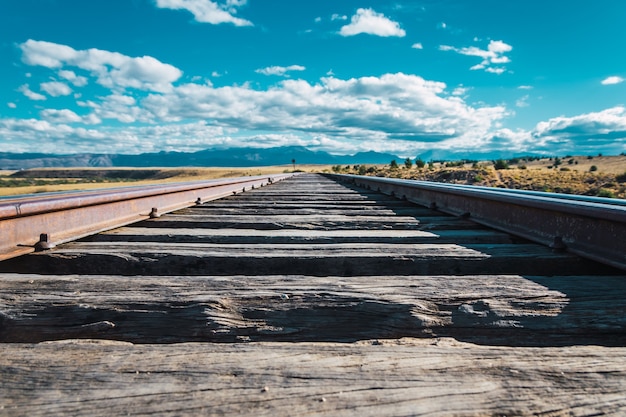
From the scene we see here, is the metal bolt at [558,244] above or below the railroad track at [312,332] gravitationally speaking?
above

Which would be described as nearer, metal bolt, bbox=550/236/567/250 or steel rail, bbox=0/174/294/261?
steel rail, bbox=0/174/294/261

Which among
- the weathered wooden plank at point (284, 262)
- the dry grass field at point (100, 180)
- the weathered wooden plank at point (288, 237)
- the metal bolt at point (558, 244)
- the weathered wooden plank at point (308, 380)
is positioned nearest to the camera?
the weathered wooden plank at point (308, 380)

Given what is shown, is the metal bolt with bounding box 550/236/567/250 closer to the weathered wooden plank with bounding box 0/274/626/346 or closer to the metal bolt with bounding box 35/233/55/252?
the weathered wooden plank with bounding box 0/274/626/346

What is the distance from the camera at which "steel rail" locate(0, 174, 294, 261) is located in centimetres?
222

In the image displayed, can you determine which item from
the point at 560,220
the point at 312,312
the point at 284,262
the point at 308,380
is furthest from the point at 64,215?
the point at 560,220

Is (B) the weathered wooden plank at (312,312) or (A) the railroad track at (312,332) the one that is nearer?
(A) the railroad track at (312,332)

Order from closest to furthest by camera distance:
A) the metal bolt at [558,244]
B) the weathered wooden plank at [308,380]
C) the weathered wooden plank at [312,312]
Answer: the weathered wooden plank at [308,380] < the weathered wooden plank at [312,312] < the metal bolt at [558,244]

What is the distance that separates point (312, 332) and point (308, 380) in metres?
0.36

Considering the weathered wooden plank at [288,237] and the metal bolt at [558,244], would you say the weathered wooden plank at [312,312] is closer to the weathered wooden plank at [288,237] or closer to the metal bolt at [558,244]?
the metal bolt at [558,244]

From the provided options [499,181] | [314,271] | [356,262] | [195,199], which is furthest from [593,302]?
[499,181]

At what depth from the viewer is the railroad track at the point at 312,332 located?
3.23 ft

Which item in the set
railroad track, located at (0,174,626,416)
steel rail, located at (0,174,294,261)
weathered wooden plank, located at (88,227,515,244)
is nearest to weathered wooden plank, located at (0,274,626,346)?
railroad track, located at (0,174,626,416)

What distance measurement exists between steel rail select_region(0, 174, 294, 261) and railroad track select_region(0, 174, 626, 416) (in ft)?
0.44

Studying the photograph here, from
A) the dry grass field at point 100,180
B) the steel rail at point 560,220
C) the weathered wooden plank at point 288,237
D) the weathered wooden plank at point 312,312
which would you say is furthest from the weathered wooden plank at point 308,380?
the dry grass field at point 100,180
